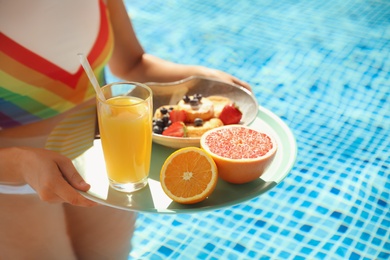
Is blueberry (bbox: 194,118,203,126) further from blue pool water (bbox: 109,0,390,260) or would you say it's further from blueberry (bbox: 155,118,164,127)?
blue pool water (bbox: 109,0,390,260)

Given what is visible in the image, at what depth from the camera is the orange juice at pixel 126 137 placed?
163 centimetres

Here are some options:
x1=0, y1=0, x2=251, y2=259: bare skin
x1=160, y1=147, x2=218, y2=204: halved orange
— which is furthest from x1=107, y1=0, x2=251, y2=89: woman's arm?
x1=160, y1=147, x2=218, y2=204: halved orange

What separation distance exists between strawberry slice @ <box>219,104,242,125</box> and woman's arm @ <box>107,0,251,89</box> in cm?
25

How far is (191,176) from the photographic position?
5.28 ft

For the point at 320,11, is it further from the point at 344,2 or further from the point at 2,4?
the point at 2,4

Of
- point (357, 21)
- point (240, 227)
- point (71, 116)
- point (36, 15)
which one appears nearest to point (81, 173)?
point (71, 116)

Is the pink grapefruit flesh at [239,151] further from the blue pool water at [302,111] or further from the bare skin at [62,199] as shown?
the blue pool water at [302,111]

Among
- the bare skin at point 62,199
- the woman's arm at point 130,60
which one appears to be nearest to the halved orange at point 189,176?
the bare skin at point 62,199

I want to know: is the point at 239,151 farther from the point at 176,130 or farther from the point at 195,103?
the point at 195,103

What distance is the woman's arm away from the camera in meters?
2.13

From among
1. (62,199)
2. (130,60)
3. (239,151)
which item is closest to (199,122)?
(239,151)

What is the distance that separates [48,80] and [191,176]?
58 cm

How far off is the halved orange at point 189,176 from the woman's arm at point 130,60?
0.55 m

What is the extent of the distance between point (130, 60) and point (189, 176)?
754mm
